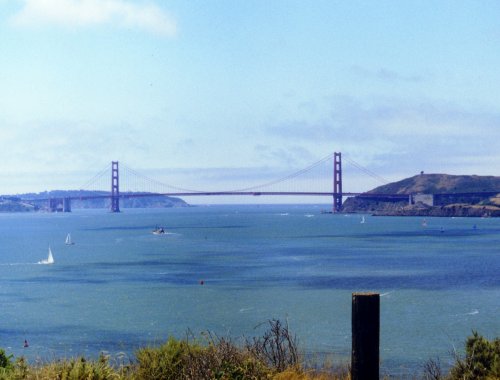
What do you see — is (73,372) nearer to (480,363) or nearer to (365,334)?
(365,334)

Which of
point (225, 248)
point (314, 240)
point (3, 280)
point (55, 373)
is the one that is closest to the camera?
point (55, 373)

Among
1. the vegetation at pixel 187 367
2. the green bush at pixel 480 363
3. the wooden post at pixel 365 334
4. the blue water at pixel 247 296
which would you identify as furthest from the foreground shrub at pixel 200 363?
the blue water at pixel 247 296

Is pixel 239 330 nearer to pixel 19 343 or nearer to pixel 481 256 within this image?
pixel 19 343

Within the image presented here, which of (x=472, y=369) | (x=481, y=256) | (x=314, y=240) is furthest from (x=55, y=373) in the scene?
(x=314, y=240)

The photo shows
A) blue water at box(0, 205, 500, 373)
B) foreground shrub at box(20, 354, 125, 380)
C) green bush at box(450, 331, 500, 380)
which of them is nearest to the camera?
foreground shrub at box(20, 354, 125, 380)

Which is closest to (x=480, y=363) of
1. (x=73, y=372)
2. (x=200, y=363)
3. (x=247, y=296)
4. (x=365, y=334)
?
(x=200, y=363)

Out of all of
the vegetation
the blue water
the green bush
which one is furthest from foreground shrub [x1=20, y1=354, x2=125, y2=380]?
the blue water

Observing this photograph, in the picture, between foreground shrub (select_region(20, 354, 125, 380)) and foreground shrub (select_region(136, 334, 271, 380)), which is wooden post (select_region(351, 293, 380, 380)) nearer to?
foreground shrub (select_region(136, 334, 271, 380))
